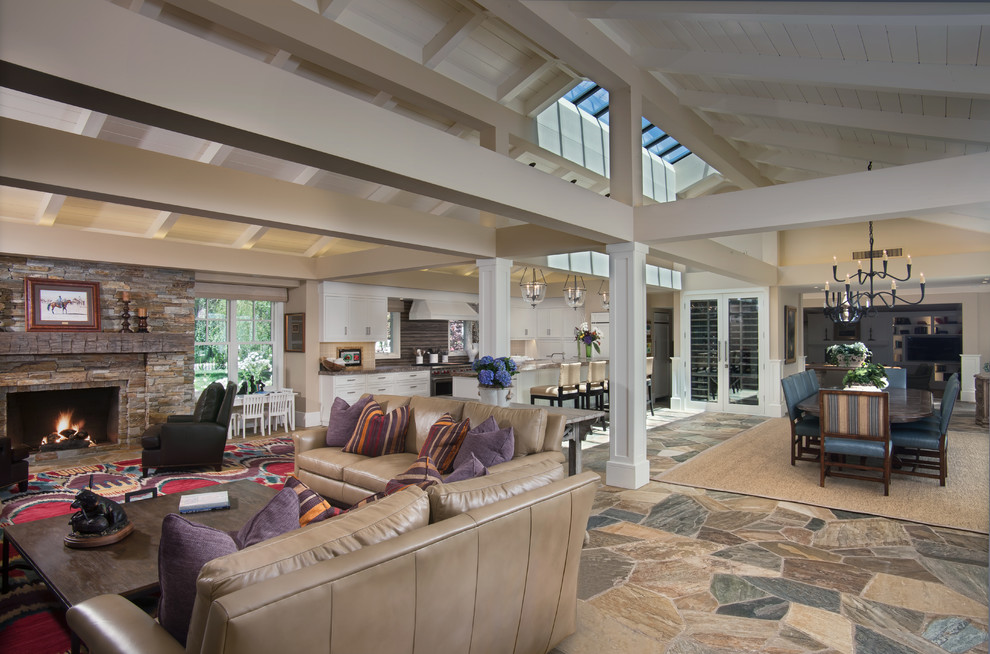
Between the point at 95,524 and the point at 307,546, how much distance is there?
6.42ft

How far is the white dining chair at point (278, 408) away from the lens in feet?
25.5

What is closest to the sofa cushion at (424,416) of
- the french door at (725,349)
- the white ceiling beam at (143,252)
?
the white ceiling beam at (143,252)

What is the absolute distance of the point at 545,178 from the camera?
367 cm

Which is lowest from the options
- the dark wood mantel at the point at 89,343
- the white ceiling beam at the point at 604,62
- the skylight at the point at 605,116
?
the dark wood mantel at the point at 89,343

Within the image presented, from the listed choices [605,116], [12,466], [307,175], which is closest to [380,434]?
[307,175]

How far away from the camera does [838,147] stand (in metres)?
5.68

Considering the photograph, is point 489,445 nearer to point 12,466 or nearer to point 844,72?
point 844,72

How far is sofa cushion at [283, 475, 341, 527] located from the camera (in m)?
1.92

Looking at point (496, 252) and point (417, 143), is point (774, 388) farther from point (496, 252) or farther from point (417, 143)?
point (417, 143)

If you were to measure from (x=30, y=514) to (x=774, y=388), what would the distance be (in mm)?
9701

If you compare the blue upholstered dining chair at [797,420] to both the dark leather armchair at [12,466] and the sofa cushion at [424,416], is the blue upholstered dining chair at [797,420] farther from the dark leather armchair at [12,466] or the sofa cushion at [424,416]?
the dark leather armchair at [12,466]

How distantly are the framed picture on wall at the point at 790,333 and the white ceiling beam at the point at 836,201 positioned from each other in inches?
Answer: 238

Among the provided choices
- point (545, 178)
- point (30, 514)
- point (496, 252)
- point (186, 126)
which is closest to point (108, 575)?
point (186, 126)

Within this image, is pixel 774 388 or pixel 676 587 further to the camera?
pixel 774 388
